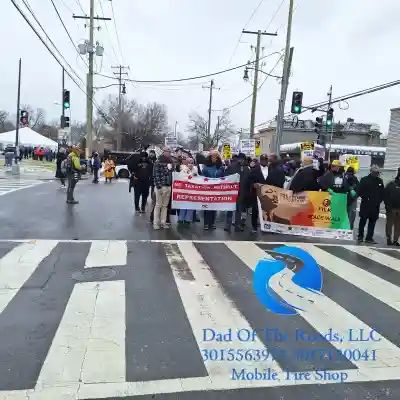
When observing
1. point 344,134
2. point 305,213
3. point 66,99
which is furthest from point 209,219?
point 344,134

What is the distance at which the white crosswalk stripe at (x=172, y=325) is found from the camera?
3.54 metres

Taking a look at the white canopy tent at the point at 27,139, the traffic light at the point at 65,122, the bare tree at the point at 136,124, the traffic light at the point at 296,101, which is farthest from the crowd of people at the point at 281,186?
the bare tree at the point at 136,124

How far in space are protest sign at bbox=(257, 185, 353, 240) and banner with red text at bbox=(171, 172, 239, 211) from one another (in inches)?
32.8

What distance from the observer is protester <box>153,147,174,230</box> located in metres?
9.86

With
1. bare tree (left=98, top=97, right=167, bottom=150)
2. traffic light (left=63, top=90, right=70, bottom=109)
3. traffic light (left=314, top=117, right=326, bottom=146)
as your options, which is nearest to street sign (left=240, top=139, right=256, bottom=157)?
traffic light (left=314, top=117, right=326, bottom=146)

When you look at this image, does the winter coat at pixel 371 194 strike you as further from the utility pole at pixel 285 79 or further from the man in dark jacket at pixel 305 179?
the utility pole at pixel 285 79

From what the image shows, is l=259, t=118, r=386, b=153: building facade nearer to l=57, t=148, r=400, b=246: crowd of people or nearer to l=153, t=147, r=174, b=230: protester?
l=57, t=148, r=400, b=246: crowd of people

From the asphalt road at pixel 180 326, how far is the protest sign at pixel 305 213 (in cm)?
164

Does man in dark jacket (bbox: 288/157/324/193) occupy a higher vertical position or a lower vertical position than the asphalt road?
higher

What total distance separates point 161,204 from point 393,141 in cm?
1808

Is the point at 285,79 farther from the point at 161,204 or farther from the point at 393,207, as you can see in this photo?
the point at 161,204

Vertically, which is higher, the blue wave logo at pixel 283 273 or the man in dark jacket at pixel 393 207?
the man in dark jacket at pixel 393 207

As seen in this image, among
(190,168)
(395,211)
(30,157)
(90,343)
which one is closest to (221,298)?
(90,343)

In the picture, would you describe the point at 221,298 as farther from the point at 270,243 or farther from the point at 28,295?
the point at 270,243
